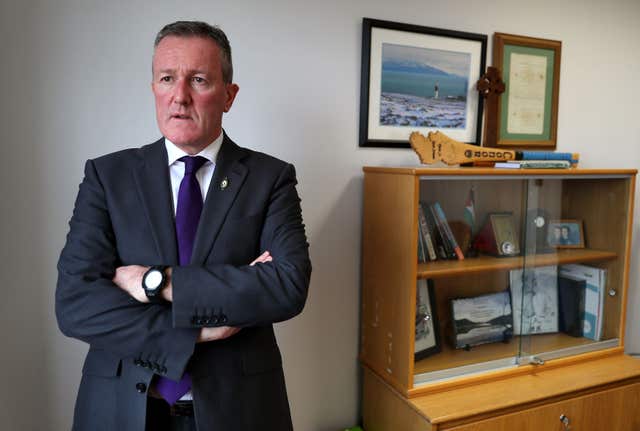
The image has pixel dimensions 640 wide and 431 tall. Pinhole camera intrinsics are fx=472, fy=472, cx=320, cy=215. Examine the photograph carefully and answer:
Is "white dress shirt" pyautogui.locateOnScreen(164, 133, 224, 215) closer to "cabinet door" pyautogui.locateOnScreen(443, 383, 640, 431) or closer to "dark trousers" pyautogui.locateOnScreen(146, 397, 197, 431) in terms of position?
"dark trousers" pyautogui.locateOnScreen(146, 397, 197, 431)

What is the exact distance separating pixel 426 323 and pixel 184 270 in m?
1.20

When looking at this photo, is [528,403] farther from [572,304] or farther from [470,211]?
[470,211]

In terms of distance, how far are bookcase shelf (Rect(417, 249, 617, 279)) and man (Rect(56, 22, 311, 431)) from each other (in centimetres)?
81

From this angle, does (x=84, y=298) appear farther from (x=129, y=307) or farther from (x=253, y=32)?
(x=253, y=32)

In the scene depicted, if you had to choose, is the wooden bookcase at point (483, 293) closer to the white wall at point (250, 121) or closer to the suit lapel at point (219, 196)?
the white wall at point (250, 121)

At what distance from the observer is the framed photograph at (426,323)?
1928 millimetres

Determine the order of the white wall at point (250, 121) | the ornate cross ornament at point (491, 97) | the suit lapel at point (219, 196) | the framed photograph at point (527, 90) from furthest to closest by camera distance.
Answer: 1. the framed photograph at point (527, 90)
2. the ornate cross ornament at point (491, 97)
3. the white wall at point (250, 121)
4. the suit lapel at point (219, 196)

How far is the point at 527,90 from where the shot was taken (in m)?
2.40

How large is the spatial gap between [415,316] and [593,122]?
63.8 inches

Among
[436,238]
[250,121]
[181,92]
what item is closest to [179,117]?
[181,92]

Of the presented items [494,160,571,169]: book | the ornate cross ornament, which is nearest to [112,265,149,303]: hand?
[494,160,571,169]: book

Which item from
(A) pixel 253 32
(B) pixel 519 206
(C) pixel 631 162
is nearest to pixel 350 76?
(A) pixel 253 32

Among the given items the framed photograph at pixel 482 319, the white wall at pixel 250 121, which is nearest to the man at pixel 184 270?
the white wall at pixel 250 121

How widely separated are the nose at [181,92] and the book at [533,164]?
4.40 feet
